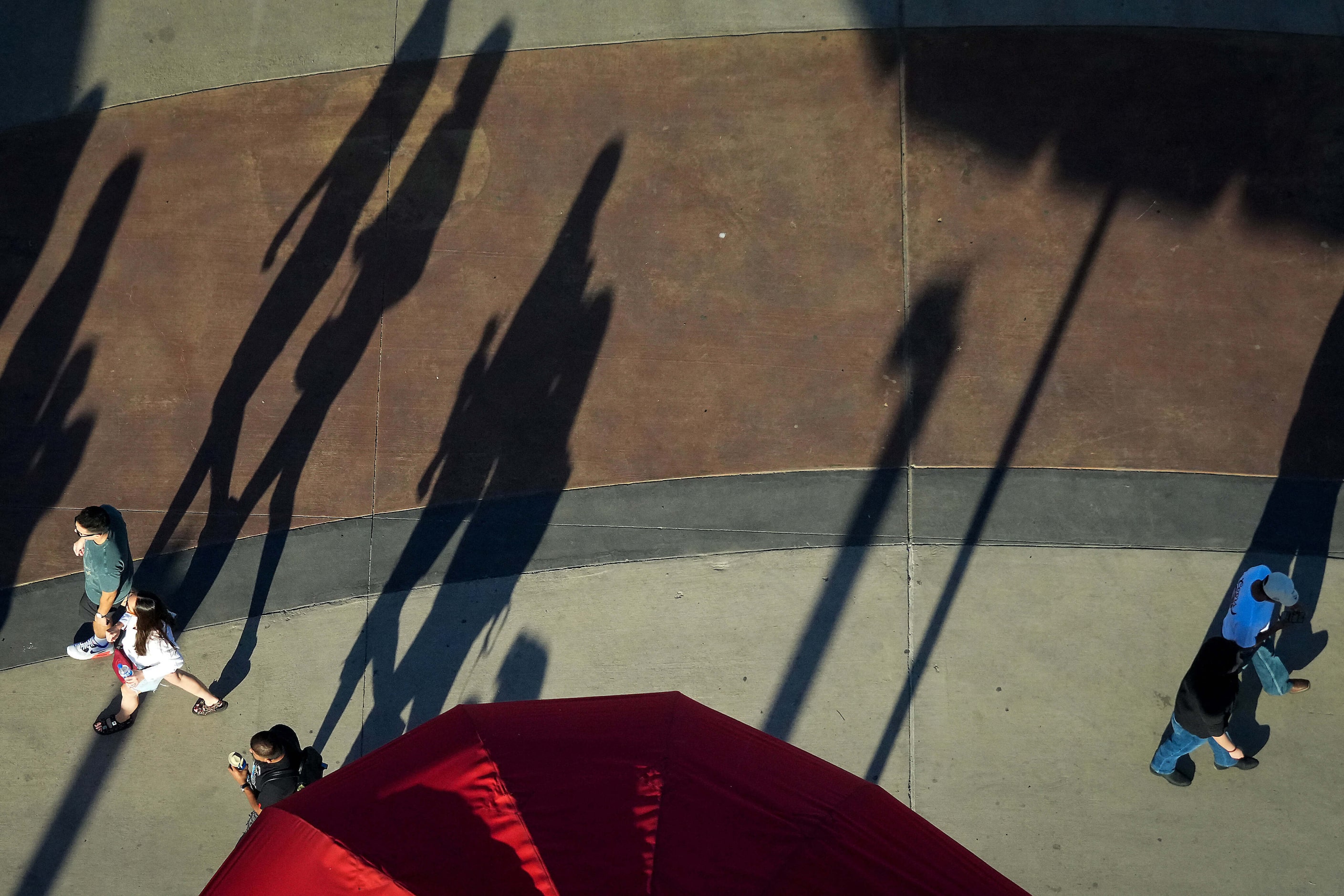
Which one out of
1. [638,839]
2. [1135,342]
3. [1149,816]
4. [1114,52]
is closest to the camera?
[638,839]

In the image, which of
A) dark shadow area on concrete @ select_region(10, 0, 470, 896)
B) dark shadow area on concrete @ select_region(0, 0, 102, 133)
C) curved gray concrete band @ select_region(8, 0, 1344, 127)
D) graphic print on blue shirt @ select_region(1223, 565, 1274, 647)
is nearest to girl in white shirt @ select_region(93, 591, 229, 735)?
dark shadow area on concrete @ select_region(10, 0, 470, 896)

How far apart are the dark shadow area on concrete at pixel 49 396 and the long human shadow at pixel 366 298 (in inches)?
58.4

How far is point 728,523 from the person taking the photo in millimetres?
7102

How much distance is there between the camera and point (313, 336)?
24.7 feet

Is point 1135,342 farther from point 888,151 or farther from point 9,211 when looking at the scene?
point 9,211

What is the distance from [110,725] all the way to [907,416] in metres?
6.35

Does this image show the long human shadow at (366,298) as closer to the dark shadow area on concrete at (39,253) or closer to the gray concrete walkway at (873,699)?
the gray concrete walkway at (873,699)

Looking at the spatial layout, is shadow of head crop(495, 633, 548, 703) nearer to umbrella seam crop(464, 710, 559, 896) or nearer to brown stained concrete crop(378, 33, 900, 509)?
brown stained concrete crop(378, 33, 900, 509)

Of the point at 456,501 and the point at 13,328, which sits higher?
the point at 13,328

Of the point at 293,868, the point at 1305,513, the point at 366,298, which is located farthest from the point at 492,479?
the point at 1305,513

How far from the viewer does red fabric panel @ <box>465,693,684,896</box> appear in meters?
3.39

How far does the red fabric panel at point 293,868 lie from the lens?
355 cm

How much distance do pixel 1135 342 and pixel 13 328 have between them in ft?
29.8

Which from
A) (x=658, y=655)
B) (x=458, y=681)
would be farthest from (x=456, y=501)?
(x=658, y=655)
